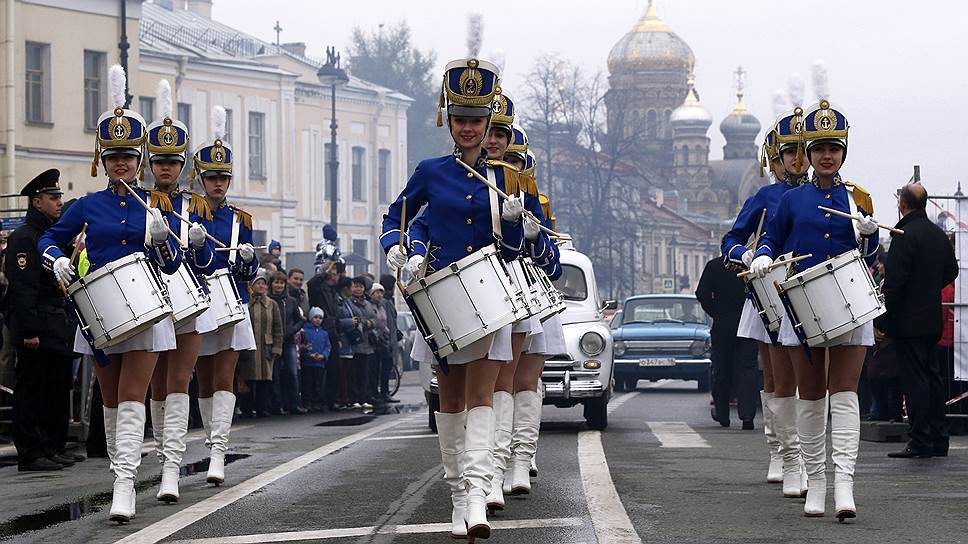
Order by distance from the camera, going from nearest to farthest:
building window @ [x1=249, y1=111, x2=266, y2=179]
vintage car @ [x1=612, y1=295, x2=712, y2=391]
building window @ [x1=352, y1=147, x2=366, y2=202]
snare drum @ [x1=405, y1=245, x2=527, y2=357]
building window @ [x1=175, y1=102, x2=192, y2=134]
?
1. snare drum @ [x1=405, y1=245, x2=527, y2=357]
2. vintage car @ [x1=612, y1=295, x2=712, y2=391]
3. building window @ [x1=175, y1=102, x2=192, y2=134]
4. building window @ [x1=249, y1=111, x2=266, y2=179]
5. building window @ [x1=352, y1=147, x2=366, y2=202]

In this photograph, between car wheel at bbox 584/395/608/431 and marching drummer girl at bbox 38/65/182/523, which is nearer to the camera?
marching drummer girl at bbox 38/65/182/523

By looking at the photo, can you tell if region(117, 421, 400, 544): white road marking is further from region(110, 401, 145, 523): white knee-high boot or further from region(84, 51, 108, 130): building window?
region(84, 51, 108, 130): building window

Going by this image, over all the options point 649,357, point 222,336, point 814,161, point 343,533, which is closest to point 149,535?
point 343,533

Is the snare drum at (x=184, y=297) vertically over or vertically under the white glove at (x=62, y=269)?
under

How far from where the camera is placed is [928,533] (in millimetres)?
9141

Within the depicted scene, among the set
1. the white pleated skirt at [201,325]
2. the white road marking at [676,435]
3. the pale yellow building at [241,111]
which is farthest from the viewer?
the pale yellow building at [241,111]

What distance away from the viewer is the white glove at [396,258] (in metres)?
8.78

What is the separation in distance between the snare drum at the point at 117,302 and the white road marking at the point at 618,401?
12.2m

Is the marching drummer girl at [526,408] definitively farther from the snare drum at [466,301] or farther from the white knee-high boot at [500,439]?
the snare drum at [466,301]

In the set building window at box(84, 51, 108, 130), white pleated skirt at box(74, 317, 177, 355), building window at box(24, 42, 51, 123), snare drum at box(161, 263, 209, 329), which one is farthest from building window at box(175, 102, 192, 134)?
white pleated skirt at box(74, 317, 177, 355)

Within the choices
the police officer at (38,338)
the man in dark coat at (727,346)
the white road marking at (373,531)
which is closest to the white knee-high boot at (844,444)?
the white road marking at (373,531)

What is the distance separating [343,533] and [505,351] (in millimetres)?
1235

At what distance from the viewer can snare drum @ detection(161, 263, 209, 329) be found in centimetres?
1120

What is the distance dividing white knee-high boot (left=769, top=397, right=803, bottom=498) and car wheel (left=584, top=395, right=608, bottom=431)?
7.21m
